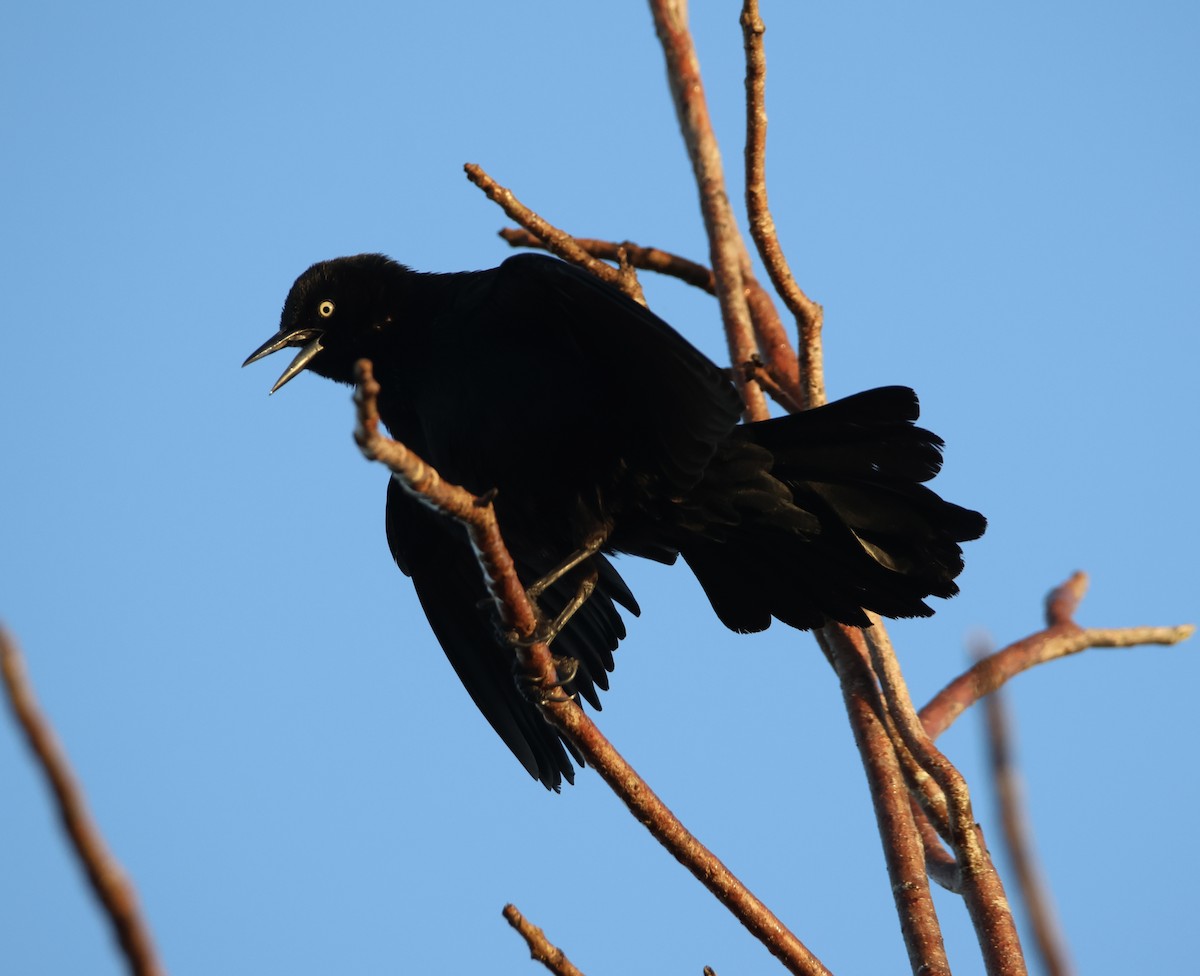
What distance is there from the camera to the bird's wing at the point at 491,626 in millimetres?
5180

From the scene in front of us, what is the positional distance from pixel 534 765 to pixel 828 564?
52.3 inches

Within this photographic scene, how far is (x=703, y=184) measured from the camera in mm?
5285

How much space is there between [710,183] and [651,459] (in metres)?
1.33

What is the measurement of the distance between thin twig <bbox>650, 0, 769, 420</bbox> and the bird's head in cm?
123

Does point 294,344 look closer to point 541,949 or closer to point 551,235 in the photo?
point 551,235

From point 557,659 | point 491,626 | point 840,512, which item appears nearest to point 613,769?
point 557,659

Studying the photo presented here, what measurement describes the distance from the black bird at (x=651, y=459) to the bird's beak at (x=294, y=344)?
46cm

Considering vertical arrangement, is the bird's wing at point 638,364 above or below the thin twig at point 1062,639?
above

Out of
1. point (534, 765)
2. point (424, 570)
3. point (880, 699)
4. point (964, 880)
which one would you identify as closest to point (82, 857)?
point (964, 880)

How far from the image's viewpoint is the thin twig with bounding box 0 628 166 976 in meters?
0.89

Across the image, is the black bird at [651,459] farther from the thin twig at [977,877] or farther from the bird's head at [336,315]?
the thin twig at [977,877]

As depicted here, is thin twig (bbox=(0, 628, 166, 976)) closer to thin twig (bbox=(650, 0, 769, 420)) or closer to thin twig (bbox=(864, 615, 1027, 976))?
thin twig (bbox=(864, 615, 1027, 976))

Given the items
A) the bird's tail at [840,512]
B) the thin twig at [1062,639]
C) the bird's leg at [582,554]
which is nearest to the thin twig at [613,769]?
the bird's leg at [582,554]

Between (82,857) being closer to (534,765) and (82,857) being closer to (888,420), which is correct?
(888,420)
